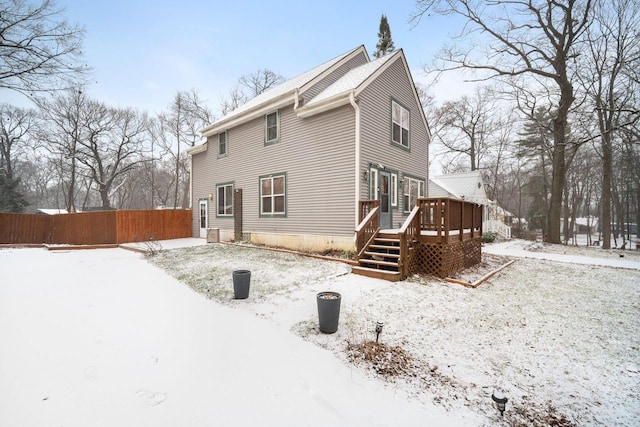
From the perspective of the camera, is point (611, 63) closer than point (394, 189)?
No

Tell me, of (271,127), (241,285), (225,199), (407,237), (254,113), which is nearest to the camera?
(241,285)

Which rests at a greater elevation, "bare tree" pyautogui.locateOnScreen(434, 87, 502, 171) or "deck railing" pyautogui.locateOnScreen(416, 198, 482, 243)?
"bare tree" pyautogui.locateOnScreen(434, 87, 502, 171)

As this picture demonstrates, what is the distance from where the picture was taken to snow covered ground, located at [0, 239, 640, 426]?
2326mm

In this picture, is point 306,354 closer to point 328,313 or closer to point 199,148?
point 328,313

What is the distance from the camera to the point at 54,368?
2.85 meters

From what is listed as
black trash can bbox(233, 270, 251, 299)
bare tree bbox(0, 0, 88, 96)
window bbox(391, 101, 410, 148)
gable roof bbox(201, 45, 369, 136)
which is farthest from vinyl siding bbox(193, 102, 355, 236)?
bare tree bbox(0, 0, 88, 96)

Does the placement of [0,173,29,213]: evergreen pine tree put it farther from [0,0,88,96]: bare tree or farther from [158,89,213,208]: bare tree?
[0,0,88,96]: bare tree

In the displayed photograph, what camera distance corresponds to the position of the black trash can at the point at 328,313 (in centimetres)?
366

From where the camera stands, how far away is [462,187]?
2284cm

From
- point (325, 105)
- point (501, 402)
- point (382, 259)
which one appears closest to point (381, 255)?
point (382, 259)

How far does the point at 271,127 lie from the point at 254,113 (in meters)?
1.07

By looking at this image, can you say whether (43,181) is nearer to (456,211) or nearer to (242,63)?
(242,63)

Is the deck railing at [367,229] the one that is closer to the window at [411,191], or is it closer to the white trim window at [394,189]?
the white trim window at [394,189]

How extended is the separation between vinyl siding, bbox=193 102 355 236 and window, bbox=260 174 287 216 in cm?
25
